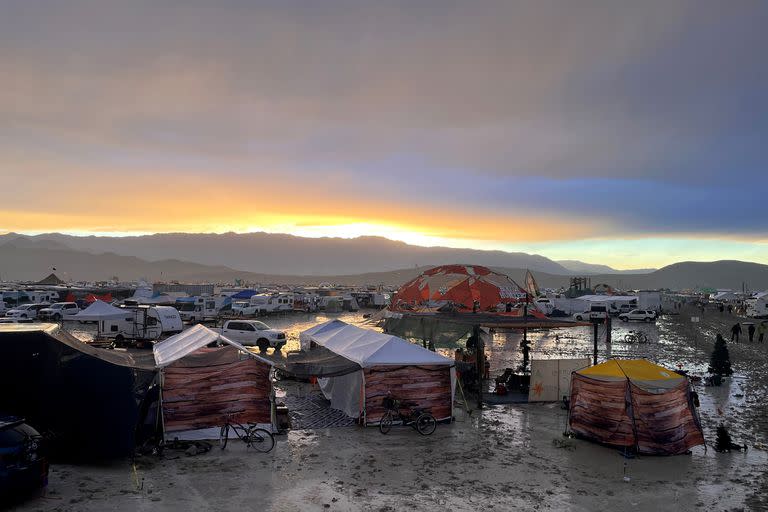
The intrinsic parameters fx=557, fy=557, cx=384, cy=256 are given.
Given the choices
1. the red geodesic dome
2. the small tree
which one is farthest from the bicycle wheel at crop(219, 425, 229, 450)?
the red geodesic dome

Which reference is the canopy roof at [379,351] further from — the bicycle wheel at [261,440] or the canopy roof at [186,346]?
the bicycle wheel at [261,440]

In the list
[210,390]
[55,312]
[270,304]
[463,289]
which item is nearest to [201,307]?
[270,304]

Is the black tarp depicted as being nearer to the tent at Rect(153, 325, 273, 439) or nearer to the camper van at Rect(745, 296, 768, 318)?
the tent at Rect(153, 325, 273, 439)

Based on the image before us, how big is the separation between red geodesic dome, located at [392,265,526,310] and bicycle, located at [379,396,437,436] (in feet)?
66.0

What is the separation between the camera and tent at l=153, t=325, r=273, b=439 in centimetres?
1423

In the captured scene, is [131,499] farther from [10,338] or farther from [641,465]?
[641,465]

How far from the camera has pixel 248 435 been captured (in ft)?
46.3

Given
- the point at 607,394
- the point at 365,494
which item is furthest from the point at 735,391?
the point at 365,494

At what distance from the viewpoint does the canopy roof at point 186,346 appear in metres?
14.9

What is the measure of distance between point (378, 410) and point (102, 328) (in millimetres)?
23682

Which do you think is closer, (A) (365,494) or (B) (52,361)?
(A) (365,494)

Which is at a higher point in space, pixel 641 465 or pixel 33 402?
pixel 33 402

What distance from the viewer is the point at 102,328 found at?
33062 millimetres

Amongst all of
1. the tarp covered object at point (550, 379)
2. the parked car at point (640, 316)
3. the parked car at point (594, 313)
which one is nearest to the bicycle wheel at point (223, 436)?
the tarp covered object at point (550, 379)
